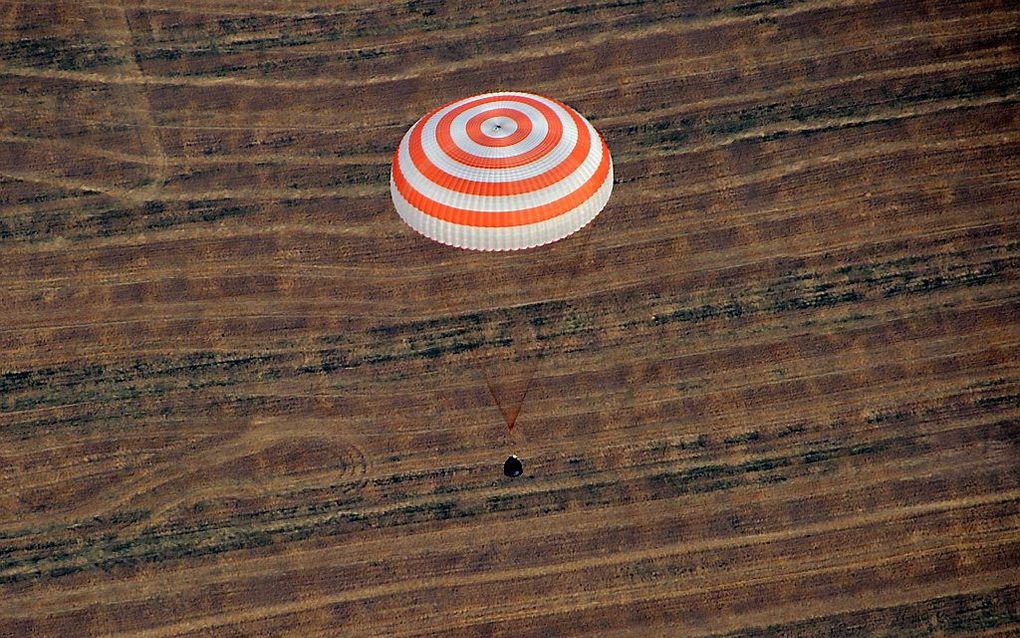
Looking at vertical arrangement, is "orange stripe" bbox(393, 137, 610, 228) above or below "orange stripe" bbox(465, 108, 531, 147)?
below

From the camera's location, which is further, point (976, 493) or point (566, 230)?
point (976, 493)

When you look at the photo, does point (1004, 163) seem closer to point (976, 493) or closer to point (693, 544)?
point (976, 493)

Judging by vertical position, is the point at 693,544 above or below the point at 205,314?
below

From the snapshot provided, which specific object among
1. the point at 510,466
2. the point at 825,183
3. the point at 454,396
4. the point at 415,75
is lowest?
the point at 510,466

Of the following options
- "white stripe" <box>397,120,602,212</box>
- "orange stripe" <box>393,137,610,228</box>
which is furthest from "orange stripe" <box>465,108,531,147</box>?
"orange stripe" <box>393,137,610,228</box>

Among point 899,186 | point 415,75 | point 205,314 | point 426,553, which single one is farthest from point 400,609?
point 899,186

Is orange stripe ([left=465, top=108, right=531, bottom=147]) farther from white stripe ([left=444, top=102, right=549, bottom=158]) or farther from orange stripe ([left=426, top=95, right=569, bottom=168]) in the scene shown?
orange stripe ([left=426, top=95, right=569, bottom=168])

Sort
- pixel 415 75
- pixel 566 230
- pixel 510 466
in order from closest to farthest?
pixel 566 230 < pixel 510 466 < pixel 415 75

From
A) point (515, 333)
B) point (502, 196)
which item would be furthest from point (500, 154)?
point (515, 333)
